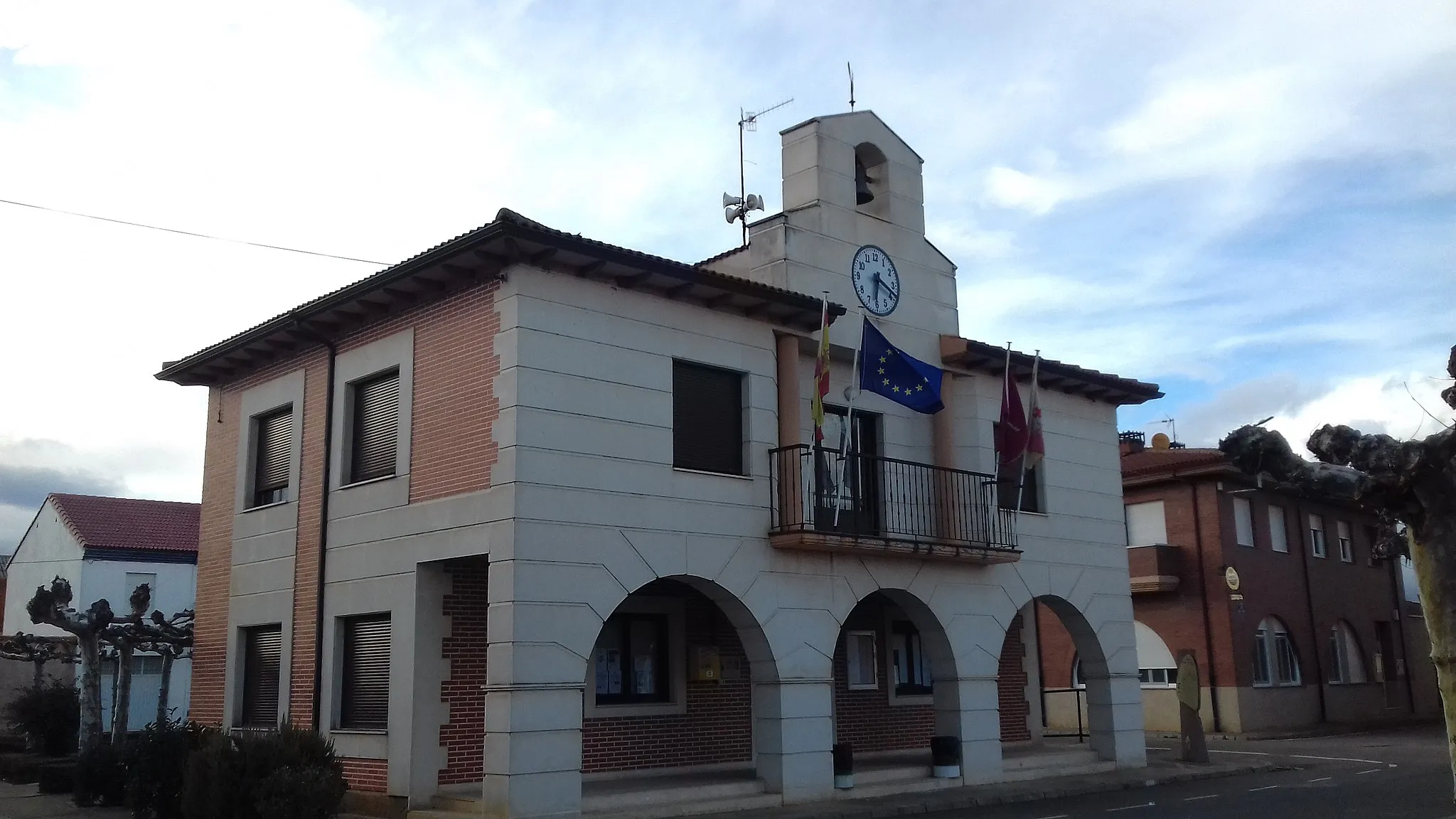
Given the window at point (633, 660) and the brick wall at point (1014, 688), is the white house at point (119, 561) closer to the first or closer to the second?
the window at point (633, 660)

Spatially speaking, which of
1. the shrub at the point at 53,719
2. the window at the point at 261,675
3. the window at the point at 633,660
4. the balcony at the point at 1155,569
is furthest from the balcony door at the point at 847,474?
the shrub at the point at 53,719

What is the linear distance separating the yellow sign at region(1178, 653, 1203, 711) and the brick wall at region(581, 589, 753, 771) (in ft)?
24.9

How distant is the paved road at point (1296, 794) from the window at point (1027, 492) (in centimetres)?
420

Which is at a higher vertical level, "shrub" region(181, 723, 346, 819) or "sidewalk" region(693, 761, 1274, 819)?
"shrub" region(181, 723, 346, 819)

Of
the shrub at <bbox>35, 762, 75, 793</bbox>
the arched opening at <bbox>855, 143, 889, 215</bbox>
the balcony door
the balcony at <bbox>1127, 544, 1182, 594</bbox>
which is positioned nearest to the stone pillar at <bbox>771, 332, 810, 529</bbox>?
the balcony door

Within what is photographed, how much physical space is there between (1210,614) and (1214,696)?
1.79 m

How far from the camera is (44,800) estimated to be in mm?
15984

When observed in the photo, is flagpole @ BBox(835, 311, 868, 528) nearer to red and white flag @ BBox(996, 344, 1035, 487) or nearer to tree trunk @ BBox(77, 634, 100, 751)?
red and white flag @ BBox(996, 344, 1035, 487)

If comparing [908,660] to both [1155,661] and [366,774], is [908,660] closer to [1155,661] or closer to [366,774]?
[366,774]

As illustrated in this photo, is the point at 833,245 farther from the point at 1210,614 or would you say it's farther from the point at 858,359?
the point at 1210,614

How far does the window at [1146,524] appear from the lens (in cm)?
2870

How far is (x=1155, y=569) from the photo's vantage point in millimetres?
27672

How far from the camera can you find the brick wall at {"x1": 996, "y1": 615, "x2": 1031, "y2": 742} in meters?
21.1

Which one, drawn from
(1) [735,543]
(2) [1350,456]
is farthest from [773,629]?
(2) [1350,456]
